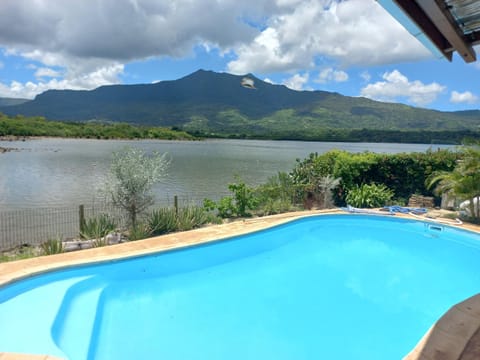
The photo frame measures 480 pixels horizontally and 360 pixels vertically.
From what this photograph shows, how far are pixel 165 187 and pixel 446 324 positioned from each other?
14565 millimetres

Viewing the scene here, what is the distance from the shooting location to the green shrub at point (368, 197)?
419 inches

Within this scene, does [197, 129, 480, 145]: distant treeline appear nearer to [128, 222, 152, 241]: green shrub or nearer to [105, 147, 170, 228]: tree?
[105, 147, 170, 228]: tree

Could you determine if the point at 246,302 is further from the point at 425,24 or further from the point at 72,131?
the point at 72,131

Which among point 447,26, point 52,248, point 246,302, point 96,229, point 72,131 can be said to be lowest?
point 246,302

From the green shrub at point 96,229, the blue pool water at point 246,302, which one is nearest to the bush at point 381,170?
the blue pool water at point 246,302

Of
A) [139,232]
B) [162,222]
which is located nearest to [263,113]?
[162,222]

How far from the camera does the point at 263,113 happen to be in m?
158

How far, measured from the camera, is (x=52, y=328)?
396 cm

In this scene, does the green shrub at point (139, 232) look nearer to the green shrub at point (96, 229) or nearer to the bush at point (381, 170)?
the green shrub at point (96, 229)

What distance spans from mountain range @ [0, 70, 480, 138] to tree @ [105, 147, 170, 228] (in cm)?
8696

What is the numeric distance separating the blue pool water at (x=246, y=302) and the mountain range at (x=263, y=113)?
87144mm

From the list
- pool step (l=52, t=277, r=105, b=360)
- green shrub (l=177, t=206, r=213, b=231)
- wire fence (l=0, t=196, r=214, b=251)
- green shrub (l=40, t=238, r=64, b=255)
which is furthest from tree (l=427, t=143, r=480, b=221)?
green shrub (l=40, t=238, r=64, b=255)

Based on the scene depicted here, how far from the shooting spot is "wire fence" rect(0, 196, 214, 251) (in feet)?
26.0

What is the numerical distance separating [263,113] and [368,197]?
15136cm
